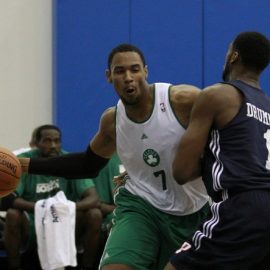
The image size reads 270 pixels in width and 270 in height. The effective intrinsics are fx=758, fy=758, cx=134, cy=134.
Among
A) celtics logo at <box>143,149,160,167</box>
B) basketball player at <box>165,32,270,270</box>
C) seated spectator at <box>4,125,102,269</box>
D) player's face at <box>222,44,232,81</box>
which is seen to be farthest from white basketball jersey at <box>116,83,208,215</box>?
seated spectator at <box>4,125,102,269</box>

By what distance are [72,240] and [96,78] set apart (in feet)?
7.34

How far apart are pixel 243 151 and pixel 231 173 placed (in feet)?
0.33

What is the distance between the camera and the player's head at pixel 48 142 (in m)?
6.31

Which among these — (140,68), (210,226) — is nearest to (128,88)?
(140,68)

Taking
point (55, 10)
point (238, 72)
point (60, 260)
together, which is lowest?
point (60, 260)

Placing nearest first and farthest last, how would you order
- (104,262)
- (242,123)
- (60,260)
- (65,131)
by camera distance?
(242,123) < (104,262) < (60,260) < (65,131)

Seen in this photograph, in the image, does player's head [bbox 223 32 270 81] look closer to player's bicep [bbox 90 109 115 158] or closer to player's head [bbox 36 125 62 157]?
player's bicep [bbox 90 109 115 158]

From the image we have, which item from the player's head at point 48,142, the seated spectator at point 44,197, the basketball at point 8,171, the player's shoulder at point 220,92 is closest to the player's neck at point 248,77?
A: the player's shoulder at point 220,92

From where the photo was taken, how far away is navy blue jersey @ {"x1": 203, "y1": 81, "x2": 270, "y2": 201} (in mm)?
3018

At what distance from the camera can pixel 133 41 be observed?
7.57 metres

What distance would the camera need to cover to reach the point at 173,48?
7656 millimetres

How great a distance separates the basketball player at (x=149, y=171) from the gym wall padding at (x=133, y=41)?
3719 millimetres

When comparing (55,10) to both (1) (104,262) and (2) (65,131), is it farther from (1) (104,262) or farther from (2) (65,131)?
(1) (104,262)

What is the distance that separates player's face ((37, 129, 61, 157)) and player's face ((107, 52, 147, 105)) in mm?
2602
